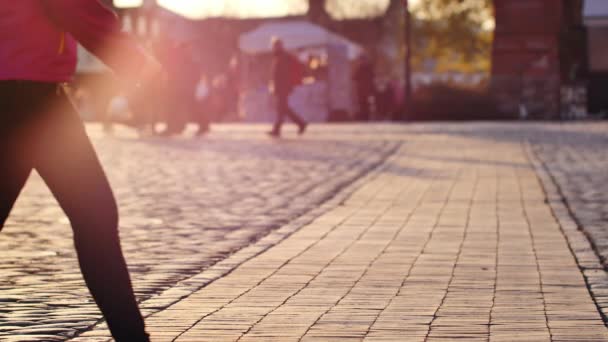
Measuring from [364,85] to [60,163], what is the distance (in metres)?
33.1

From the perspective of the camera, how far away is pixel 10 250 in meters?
8.76

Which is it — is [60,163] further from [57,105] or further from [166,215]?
[166,215]

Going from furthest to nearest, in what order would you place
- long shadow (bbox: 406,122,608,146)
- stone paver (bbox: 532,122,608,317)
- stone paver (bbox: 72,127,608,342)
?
long shadow (bbox: 406,122,608,146) → stone paver (bbox: 532,122,608,317) → stone paver (bbox: 72,127,608,342)

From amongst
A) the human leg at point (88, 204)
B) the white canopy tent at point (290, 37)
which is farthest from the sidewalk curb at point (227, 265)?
the white canopy tent at point (290, 37)

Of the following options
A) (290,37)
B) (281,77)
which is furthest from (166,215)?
(290,37)

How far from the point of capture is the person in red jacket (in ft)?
15.3

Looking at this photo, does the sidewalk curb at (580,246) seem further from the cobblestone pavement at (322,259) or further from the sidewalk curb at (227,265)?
the sidewalk curb at (227,265)

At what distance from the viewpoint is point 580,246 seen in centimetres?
856

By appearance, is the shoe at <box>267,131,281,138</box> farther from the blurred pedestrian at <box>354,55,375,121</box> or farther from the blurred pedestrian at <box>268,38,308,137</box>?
the blurred pedestrian at <box>354,55,375,121</box>

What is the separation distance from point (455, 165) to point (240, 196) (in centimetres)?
503

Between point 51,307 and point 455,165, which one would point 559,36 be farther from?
point 51,307

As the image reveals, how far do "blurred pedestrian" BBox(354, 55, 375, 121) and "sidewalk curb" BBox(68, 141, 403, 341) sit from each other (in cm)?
2401

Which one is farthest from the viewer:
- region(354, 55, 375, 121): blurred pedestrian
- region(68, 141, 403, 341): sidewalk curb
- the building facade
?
the building facade

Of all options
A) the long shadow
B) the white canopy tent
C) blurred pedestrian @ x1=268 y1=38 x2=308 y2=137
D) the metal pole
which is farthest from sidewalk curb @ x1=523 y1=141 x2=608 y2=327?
the white canopy tent
